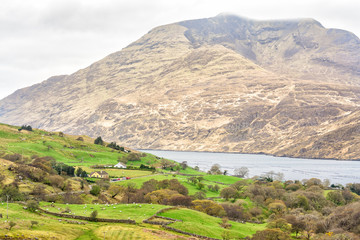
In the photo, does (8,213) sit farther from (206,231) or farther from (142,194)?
(142,194)

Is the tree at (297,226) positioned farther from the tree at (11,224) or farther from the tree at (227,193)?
the tree at (11,224)

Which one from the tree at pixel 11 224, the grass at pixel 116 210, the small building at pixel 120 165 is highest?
the tree at pixel 11 224

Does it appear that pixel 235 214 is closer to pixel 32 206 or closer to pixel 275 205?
pixel 275 205

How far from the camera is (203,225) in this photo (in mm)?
53750

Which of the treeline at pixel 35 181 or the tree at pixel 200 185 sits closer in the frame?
the treeline at pixel 35 181

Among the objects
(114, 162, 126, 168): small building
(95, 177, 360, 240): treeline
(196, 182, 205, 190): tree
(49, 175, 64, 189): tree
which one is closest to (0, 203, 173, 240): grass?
(95, 177, 360, 240): treeline

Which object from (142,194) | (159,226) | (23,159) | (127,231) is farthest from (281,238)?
(23,159)

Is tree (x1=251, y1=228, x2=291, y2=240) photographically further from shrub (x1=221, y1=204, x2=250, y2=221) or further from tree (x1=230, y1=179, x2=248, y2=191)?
tree (x1=230, y1=179, x2=248, y2=191)

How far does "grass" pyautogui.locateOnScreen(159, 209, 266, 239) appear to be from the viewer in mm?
50531

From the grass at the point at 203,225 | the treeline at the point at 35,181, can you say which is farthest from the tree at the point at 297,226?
the treeline at the point at 35,181

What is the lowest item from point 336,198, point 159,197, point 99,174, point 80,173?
point 336,198

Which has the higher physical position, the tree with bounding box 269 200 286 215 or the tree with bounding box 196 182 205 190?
the tree with bounding box 196 182 205 190

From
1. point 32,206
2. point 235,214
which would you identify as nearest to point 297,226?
point 235,214

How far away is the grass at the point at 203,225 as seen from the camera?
5053 cm
